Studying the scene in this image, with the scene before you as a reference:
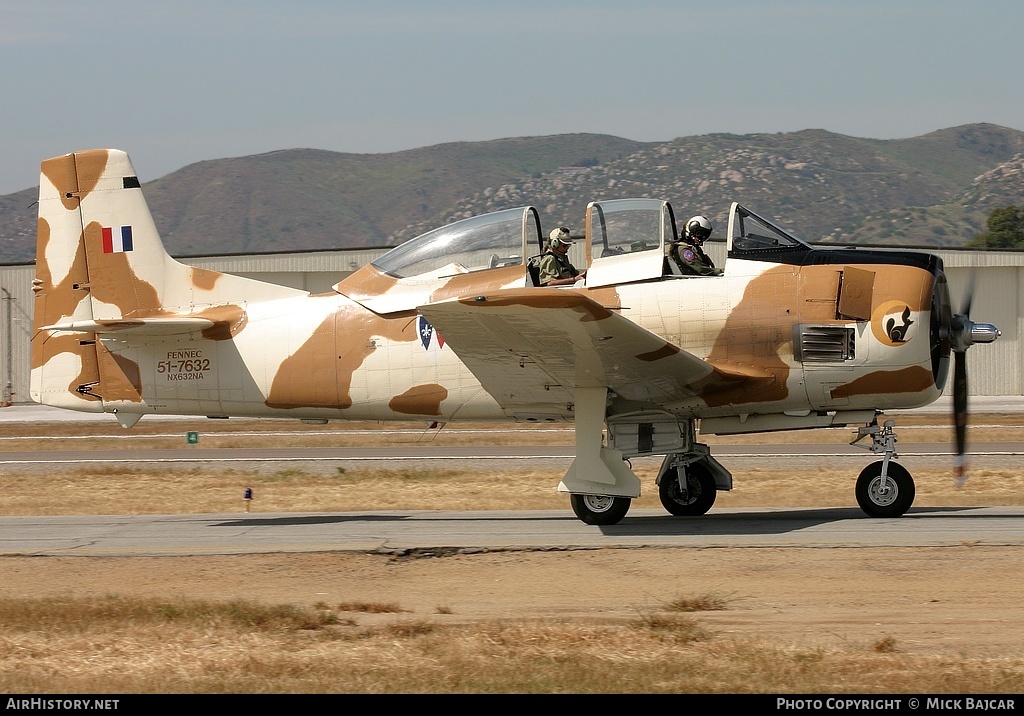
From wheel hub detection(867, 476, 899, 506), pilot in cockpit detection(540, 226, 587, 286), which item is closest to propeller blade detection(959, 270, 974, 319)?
wheel hub detection(867, 476, 899, 506)

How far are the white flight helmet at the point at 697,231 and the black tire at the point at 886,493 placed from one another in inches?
123

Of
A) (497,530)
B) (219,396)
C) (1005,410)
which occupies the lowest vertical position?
(1005,410)

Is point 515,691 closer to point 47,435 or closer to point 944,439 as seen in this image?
point 944,439

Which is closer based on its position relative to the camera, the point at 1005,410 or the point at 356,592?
the point at 356,592

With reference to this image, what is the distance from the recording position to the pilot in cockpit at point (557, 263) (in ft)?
40.8

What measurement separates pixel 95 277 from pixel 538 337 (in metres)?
6.92

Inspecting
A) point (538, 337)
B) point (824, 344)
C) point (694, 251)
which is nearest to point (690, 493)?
point (824, 344)

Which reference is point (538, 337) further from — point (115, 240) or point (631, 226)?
point (115, 240)

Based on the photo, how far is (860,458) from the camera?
2209cm

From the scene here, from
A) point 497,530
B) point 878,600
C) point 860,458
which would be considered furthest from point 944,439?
point 878,600

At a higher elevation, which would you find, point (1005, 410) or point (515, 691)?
point (515, 691)

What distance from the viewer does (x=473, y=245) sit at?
502 inches

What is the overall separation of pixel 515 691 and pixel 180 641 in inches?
111
